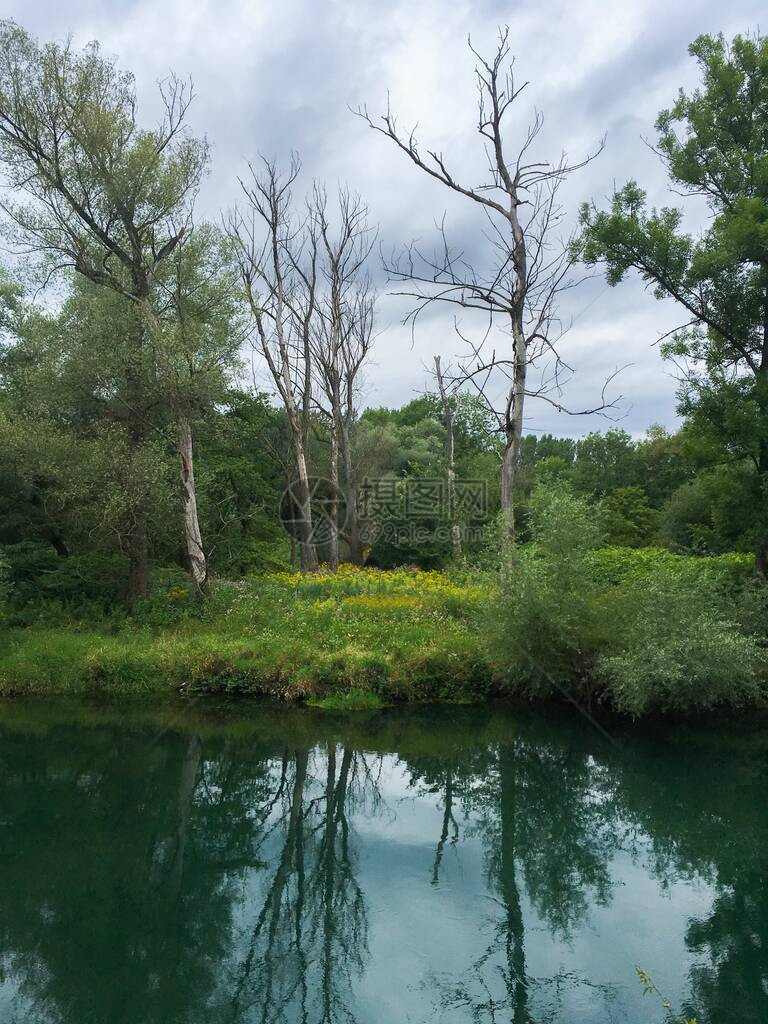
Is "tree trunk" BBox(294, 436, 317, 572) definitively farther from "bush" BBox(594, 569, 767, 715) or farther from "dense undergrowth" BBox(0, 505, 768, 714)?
"bush" BBox(594, 569, 767, 715)

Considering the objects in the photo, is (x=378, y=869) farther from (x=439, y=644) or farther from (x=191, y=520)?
(x=191, y=520)

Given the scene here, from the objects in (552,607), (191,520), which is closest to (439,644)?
(552,607)

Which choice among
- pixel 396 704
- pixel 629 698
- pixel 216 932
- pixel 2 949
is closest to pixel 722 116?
pixel 629 698

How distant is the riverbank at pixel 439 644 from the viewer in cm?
1261

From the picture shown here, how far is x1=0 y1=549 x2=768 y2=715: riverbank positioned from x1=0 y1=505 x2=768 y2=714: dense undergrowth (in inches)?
1.2

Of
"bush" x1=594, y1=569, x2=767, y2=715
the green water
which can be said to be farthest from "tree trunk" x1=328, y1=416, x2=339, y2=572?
"bush" x1=594, y1=569, x2=767, y2=715

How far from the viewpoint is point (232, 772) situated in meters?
11.9

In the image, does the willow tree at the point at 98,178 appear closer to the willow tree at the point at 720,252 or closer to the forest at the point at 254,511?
the forest at the point at 254,511

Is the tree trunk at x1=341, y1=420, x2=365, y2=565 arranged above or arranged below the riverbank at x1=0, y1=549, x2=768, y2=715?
above

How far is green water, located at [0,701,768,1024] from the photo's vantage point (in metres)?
6.29

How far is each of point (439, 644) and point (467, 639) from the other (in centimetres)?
57

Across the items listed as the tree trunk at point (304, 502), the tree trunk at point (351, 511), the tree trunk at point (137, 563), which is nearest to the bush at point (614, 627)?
the tree trunk at point (137, 563)

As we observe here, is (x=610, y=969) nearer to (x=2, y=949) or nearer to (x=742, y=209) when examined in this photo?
(x=2, y=949)

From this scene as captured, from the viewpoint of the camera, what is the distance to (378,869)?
8.68 meters
